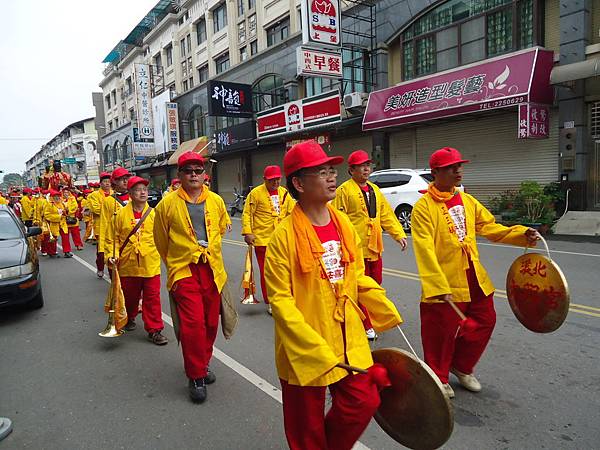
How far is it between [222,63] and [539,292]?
98.3 feet

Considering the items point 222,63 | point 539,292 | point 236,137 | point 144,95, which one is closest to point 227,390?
point 539,292

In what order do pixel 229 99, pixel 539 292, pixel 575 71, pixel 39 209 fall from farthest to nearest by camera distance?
pixel 229 99 → pixel 39 209 → pixel 575 71 → pixel 539 292

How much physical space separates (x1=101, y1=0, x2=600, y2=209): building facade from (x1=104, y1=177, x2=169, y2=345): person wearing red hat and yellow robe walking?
1068cm

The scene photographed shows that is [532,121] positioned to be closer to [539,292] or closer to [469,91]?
[469,91]

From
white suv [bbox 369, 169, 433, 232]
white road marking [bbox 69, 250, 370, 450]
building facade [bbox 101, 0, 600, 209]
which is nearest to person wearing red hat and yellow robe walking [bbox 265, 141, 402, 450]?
white road marking [bbox 69, 250, 370, 450]

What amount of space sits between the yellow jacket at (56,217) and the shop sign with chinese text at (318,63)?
30.0ft

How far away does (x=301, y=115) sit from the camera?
20297 millimetres

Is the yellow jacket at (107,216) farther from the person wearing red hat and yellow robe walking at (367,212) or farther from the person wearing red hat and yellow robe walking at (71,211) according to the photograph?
the person wearing red hat and yellow robe walking at (71,211)

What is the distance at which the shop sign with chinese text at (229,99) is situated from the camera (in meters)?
24.6

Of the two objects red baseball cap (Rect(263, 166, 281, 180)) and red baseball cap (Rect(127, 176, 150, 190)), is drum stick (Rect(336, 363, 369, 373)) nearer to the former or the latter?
red baseball cap (Rect(127, 176, 150, 190))

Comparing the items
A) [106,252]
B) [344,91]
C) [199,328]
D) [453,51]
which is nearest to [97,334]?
[106,252]

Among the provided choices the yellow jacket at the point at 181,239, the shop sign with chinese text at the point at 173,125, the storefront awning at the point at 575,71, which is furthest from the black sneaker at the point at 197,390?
the shop sign with chinese text at the point at 173,125

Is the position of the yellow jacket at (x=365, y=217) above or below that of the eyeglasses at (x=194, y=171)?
below

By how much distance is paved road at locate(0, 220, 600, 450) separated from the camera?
302cm
